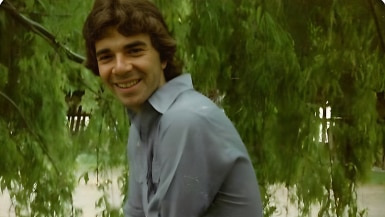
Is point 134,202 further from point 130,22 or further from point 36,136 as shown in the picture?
point 36,136

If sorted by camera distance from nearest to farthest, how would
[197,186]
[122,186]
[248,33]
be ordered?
[197,186], [248,33], [122,186]

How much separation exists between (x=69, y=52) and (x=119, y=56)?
0.59m

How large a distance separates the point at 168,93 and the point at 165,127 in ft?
0.16

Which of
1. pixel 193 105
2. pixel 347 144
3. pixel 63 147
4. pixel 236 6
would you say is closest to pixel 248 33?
pixel 236 6

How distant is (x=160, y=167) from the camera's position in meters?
0.60

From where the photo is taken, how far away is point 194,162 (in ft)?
1.90

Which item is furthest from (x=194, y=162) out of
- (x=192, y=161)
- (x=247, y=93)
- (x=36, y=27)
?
(x=36, y=27)

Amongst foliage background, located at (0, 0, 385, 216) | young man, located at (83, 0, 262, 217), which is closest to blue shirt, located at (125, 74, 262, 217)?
young man, located at (83, 0, 262, 217)

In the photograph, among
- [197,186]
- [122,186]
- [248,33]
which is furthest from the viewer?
[122,186]

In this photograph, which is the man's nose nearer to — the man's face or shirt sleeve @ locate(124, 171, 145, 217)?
the man's face

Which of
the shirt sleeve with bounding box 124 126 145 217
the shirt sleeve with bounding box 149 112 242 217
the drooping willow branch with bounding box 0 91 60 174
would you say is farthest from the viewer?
the drooping willow branch with bounding box 0 91 60 174

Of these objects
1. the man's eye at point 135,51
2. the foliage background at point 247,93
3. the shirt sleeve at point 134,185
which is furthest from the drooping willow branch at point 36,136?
the man's eye at point 135,51

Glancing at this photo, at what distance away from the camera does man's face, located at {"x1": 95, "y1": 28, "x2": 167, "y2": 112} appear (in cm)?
64

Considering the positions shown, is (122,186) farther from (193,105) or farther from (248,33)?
(193,105)
